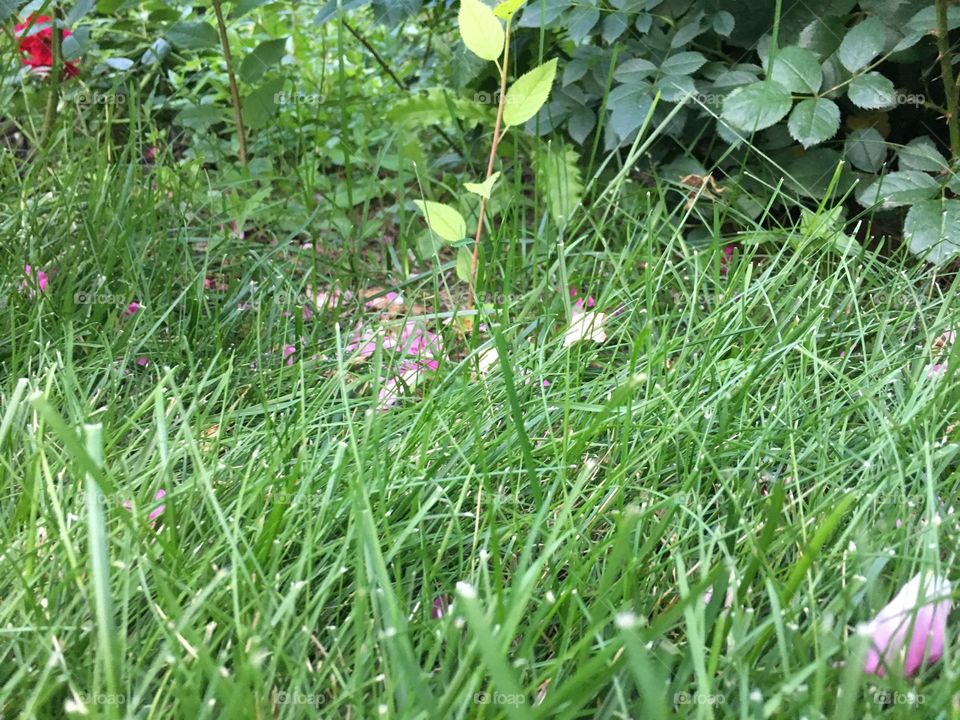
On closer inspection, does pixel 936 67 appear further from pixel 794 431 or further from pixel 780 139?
pixel 794 431

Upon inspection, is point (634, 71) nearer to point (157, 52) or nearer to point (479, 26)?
point (479, 26)

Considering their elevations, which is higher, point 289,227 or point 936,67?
point 936,67

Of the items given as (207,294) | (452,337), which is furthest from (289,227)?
(452,337)

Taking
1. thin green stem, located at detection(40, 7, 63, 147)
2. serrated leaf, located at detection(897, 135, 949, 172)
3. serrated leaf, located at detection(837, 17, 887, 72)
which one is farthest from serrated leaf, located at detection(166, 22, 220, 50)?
serrated leaf, located at detection(897, 135, 949, 172)

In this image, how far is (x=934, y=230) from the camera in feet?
4.52

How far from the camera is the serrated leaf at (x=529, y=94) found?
4.20ft

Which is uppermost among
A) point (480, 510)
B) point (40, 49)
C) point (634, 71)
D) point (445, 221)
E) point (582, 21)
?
point (40, 49)

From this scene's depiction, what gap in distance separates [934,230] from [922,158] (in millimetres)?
180

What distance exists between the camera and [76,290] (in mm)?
1456

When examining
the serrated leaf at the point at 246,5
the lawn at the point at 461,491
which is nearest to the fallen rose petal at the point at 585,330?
the lawn at the point at 461,491

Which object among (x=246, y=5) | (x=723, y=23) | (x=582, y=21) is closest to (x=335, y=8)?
(x=246, y=5)

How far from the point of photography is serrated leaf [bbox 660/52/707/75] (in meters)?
1.58

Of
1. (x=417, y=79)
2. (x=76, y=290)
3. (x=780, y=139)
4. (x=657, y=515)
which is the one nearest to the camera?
(x=657, y=515)

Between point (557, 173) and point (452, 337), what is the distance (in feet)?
1.66
